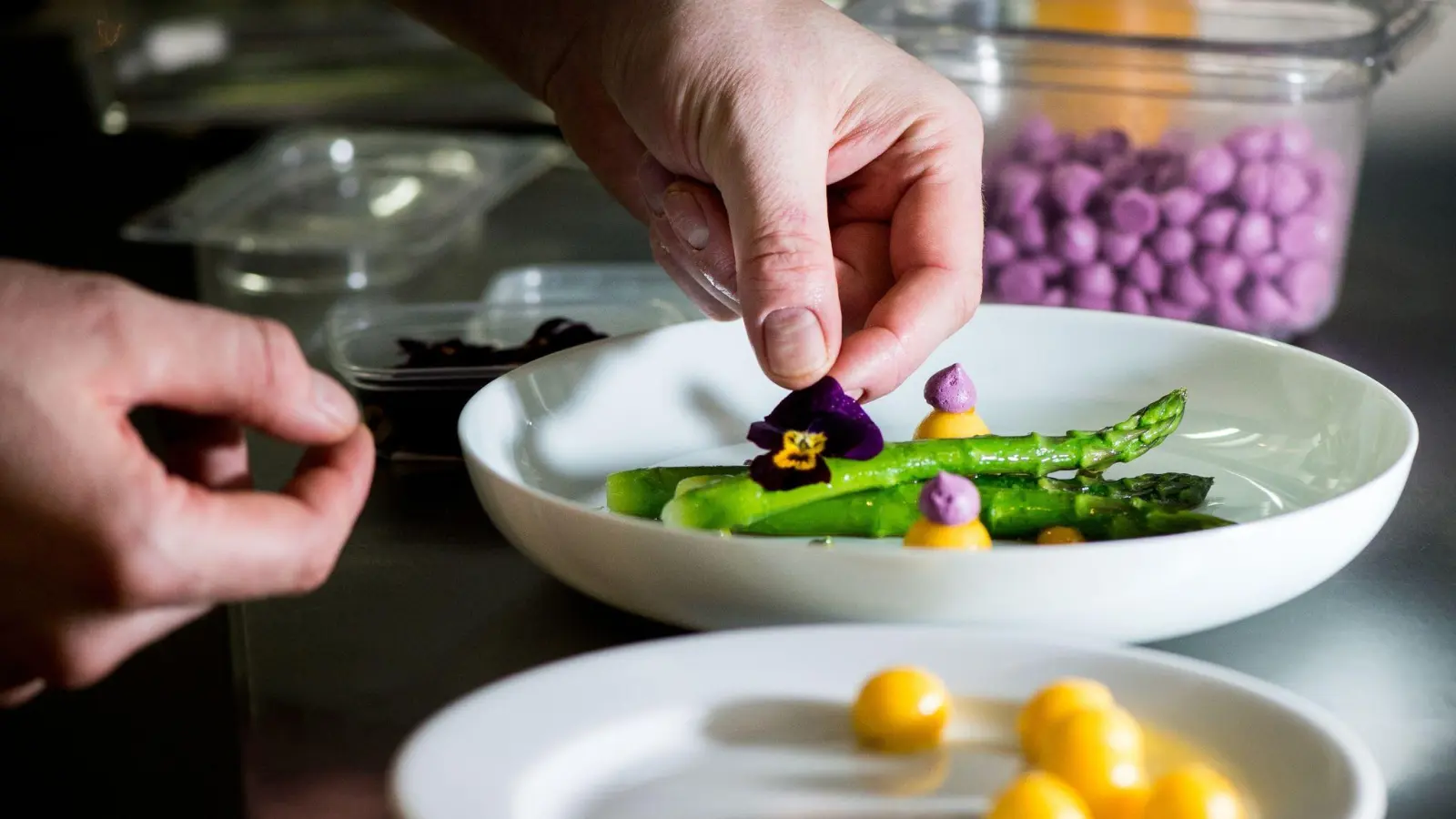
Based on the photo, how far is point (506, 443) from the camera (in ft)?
3.31

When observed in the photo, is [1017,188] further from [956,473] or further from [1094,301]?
[956,473]

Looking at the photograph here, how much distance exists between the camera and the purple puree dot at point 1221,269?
143 cm

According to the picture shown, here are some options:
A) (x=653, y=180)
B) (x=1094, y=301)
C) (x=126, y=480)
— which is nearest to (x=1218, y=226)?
(x=1094, y=301)

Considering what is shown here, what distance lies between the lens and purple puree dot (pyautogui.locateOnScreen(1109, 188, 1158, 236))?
1.44m

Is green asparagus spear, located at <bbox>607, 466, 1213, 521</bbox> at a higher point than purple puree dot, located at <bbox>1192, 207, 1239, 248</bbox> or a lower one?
higher

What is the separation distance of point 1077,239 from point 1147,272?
7cm

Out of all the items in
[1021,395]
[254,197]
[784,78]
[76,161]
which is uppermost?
[784,78]

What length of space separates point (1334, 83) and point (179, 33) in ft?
7.34

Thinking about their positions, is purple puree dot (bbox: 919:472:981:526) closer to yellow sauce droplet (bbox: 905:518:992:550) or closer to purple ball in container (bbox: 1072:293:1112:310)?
yellow sauce droplet (bbox: 905:518:992:550)

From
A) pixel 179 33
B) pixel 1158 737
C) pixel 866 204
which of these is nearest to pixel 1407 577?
pixel 1158 737

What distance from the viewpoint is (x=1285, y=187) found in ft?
4.70

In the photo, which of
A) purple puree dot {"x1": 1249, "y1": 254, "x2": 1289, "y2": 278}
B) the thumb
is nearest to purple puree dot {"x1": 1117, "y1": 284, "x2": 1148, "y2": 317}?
purple puree dot {"x1": 1249, "y1": 254, "x2": 1289, "y2": 278}

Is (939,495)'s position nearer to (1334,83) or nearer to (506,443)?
(506,443)

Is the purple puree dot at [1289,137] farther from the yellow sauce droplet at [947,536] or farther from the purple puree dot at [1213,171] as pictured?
the yellow sauce droplet at [947,536]
